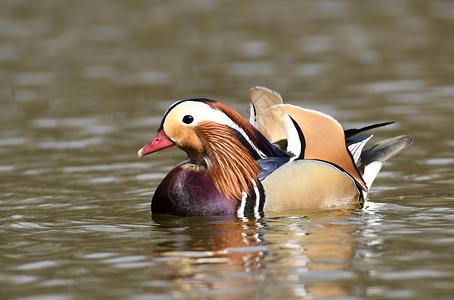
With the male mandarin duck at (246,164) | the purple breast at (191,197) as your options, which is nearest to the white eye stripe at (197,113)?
the male mandarin duck at (246,164)

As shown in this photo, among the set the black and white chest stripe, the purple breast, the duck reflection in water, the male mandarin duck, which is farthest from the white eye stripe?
the duck reflection in water

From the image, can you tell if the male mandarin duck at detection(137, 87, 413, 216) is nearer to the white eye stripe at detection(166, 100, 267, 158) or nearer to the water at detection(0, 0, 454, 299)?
the white eye stripe at detection(166, 100, 267, 158)

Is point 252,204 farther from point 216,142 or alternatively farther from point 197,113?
point 197,113

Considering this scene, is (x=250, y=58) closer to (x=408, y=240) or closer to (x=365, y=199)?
(x=365, y=199)

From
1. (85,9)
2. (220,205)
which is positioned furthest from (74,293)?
(85,9)

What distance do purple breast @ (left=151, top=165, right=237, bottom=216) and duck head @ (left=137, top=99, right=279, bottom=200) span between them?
59 millimetres

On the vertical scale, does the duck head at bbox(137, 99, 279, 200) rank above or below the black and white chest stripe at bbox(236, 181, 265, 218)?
above

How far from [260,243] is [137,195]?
7.39ft

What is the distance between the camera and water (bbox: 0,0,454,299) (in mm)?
6176

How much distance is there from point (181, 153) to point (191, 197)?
311 centimetres

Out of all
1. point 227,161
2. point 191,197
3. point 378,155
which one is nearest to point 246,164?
point 227,161

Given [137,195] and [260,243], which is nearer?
[260,243]

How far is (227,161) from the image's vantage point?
7930mm

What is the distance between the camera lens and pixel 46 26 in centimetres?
1853
